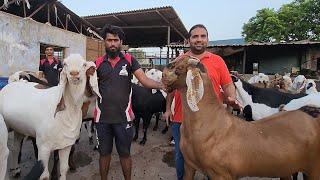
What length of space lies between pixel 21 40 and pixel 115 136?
9361mm

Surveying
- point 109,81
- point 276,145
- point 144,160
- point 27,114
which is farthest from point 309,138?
point 144,160

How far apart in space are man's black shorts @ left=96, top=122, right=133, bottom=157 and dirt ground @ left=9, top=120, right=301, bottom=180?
139cm

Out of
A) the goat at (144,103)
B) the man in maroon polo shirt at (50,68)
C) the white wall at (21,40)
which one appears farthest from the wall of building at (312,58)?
the man in maroon polo shirt at (50,68)

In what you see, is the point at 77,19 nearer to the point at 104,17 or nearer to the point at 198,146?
the point at 104,17

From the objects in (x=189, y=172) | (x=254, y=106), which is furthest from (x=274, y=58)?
(x=189, y=172)

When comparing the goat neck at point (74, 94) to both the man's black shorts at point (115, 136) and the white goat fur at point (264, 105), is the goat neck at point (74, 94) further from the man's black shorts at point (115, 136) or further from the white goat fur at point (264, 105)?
the white goat fur at point (264, 105)

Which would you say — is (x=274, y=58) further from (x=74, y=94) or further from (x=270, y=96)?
(x=74, y=94)

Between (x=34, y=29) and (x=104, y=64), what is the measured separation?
982 centimetres

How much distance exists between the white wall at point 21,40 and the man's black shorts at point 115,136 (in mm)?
8176

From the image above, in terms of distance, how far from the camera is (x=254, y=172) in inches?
126

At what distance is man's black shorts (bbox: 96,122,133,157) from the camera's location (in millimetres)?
4078

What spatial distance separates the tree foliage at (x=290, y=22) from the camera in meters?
32.0

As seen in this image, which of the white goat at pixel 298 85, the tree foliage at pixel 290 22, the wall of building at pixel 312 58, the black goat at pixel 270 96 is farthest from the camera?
the tree foliage at pixel 290 22

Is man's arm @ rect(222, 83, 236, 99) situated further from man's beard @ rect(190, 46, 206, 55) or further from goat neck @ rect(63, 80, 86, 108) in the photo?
goat neck @ rect(63, 80, 86, 108)
